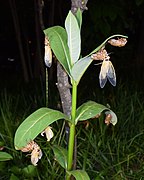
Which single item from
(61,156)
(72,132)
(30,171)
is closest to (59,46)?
(72,132)

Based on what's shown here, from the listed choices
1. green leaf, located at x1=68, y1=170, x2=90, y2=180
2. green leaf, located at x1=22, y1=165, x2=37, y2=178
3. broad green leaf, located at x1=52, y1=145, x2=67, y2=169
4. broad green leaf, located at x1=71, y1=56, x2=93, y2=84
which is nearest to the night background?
green leaf, located at x1=22, y1=165, x2=37, y2=178

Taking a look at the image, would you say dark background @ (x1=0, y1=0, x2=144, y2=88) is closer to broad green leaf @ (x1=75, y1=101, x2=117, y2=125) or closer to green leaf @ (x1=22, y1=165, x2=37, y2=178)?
green leaf @ (x1=22, y1=165, x2=37, y2=178)

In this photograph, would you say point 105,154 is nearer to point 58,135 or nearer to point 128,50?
point 58,135

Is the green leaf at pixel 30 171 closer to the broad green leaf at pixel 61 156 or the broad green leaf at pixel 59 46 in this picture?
the broad green leaf at pixel 61 156

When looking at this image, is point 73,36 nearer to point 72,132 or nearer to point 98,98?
point 72,132

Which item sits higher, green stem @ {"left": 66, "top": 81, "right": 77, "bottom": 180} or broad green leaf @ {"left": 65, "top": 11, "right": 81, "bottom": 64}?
broad green leaf @ {"left": 65, "top": 11, "right": 81, "bottom": 64}

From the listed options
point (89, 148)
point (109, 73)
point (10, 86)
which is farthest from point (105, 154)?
point (10, 86)
